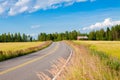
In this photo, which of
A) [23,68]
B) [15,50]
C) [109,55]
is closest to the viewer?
[23,68]

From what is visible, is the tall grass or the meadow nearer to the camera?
the tall grass

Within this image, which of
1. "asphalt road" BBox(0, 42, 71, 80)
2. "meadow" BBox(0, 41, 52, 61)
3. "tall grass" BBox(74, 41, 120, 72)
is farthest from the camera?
"meadow" BBox(0, 41, 52, 61)

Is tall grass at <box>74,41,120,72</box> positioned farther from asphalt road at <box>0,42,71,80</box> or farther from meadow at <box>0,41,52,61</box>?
meadow at <box>0,41,52,61</box>

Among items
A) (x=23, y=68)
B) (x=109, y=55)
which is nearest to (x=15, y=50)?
(x=23, y=68)

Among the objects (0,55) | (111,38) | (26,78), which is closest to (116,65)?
(26,78)

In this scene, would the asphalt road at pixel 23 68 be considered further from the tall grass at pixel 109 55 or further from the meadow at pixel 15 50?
the meadow at pixel 15 50

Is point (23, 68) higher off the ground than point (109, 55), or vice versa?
point (109, 55)

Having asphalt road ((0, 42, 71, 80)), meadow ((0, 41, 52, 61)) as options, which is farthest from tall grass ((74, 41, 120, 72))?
meadow ((0, 41, 52, 61))

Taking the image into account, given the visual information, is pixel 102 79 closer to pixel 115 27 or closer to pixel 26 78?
pixel 26 78

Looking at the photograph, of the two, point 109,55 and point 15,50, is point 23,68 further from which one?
point 15,50

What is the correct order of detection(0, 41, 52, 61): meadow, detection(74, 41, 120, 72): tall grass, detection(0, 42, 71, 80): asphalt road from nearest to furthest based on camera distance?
1. detection(74, 41, 120, 72): tall grass
2. detection(0, 42, 71, 80): asphalt road
3. detection(0, 41, 52, 61): meadow

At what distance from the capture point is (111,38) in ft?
618

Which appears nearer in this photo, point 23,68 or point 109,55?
point 23,68

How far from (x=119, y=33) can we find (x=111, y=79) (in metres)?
188
